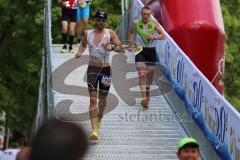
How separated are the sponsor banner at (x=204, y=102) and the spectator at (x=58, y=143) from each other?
17.5 feet

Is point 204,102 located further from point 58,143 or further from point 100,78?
point 58,143

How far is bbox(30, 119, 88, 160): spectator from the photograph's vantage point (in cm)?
305

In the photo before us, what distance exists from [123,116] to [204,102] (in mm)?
1935

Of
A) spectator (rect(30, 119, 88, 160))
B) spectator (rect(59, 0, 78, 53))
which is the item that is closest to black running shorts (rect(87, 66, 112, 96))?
spectator (rect(59, 0, 78, 53))

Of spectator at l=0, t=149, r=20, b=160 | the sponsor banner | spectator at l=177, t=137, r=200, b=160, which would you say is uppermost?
spectator at l=0, t=149, r=20, b=160

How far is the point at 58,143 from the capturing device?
120 inches

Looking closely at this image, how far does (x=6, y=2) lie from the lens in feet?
75.8

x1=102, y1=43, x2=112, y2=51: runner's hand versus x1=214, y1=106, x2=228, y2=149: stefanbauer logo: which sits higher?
x1=102, y1=43, x2=112, y2=51: runner's hand

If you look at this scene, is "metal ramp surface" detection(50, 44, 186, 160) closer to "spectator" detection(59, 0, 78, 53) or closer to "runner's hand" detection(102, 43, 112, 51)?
"spectator" detection(59, 0, 78, 53)

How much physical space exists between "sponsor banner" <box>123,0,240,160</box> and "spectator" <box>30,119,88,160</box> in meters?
5.32

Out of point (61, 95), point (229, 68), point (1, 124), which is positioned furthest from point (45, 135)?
point (1, 124)

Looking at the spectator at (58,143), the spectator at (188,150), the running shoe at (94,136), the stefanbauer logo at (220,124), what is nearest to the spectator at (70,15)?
the running shoe at (94,136)

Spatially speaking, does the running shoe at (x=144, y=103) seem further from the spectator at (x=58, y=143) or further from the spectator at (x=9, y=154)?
the spectator at (x=58, y=143)

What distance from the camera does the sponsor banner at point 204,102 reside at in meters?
8.59
